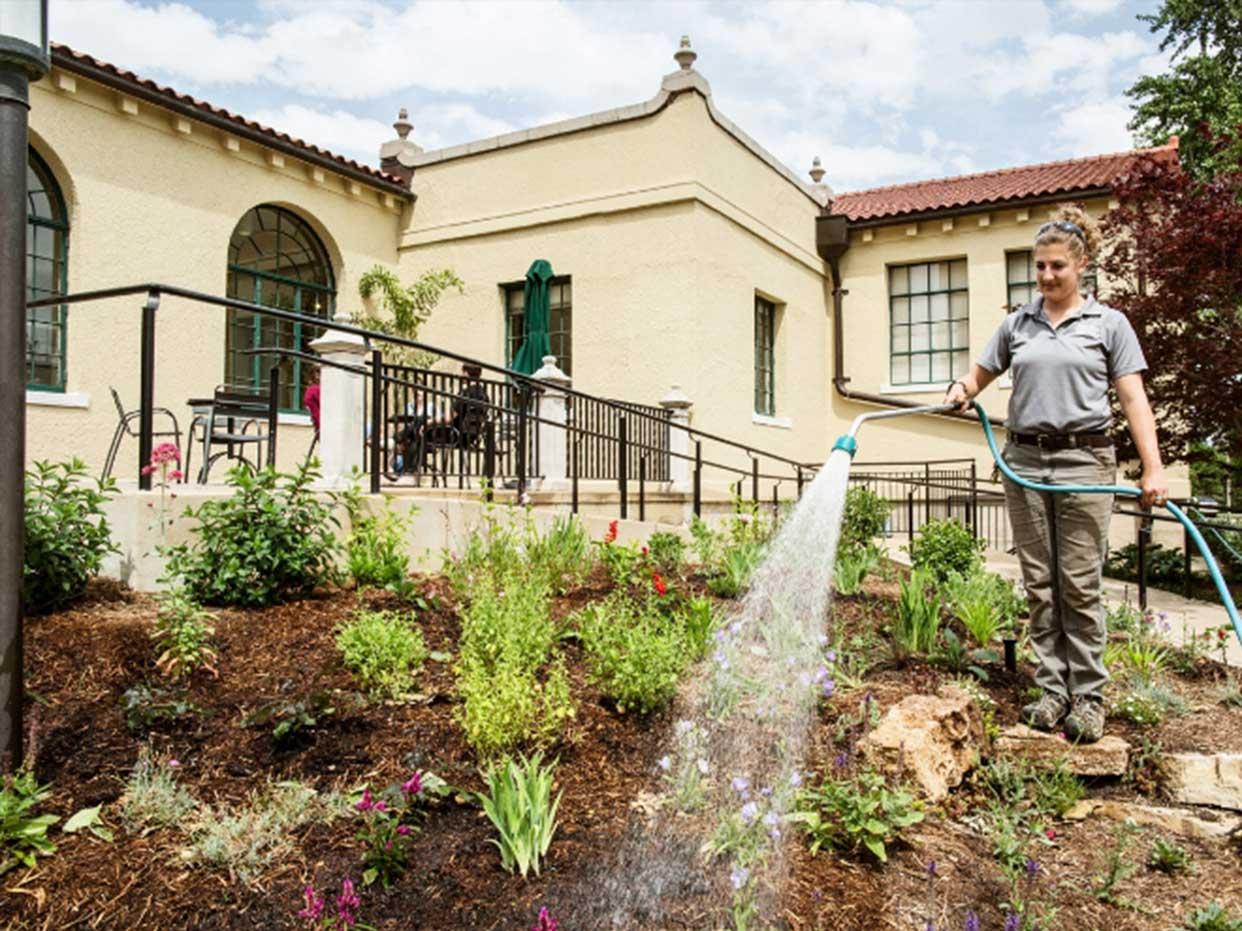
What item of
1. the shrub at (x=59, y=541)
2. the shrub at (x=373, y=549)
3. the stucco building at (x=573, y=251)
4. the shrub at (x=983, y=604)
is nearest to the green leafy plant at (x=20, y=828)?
the shrub at (x=59, y=541)

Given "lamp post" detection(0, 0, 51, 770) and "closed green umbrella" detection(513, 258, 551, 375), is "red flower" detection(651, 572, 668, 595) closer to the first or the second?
"lamp post" detection(0, 0, 51, 770)

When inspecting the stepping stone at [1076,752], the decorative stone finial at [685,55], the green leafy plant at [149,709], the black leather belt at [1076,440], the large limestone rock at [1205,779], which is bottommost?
the large limestone rock at [1205,779]

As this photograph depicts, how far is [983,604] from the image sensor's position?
4969 mm

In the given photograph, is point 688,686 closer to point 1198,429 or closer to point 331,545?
point 331,545

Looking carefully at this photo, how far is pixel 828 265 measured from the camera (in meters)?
15.2

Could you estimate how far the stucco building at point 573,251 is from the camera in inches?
371

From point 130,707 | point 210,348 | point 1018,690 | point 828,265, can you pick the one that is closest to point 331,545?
point 130,707

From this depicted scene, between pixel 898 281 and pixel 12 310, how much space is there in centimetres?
1377

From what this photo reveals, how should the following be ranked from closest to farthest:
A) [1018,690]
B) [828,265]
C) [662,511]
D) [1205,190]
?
[1018,690] < [1205,190] < [662,511] < [828,265]

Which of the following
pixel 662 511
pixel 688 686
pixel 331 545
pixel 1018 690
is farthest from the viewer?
pixel 662 511

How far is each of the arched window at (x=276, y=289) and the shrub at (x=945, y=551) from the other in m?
7.54

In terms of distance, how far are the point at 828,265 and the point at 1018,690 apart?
464 inches

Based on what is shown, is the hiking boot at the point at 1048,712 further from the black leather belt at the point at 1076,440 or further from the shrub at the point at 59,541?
the shrub at the point at 59,541

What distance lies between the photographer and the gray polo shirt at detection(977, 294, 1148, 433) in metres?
3.54
